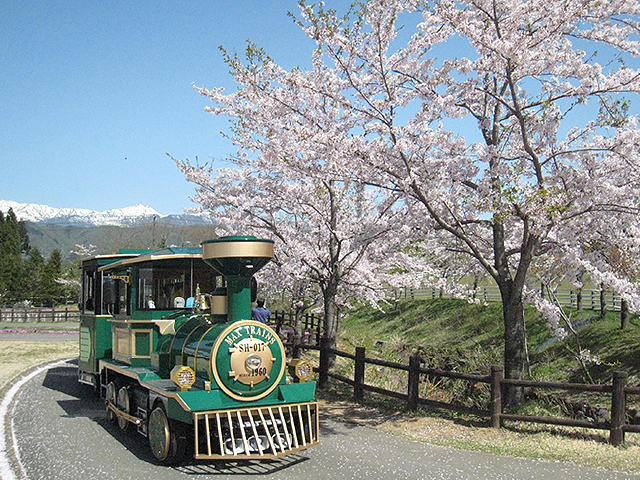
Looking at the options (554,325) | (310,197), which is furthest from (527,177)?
(310,197)

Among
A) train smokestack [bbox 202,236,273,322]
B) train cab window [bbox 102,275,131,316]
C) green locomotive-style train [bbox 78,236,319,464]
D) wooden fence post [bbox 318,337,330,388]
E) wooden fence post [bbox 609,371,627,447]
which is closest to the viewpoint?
green locomotive-style train [bbox 78,236,319,464]

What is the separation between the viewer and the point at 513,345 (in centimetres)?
919

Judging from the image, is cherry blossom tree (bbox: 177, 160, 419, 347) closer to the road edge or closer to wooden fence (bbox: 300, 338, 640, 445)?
wooden fence (bbox: 300, 338, 640, 445)

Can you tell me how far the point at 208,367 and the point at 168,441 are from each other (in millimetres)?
969

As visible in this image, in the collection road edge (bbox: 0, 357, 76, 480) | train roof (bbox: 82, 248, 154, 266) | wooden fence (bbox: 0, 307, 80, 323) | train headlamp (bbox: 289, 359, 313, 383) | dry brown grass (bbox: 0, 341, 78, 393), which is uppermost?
train roof (bbox: 82, 248, 154, 266)

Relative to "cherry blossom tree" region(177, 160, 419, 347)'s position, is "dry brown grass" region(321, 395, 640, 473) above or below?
below

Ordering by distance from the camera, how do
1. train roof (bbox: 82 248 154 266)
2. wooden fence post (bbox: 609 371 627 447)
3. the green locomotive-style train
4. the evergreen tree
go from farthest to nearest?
the evergreen tree → train roof (bbox: 82 248 154 266) → wooden fence post (bbox: 609 371 627 447) → the green locomotive-style train

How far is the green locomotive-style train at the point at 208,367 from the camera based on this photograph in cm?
650

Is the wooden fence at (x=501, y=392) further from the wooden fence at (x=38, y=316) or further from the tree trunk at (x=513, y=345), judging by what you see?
the wooden fence at (x=38, y=316)

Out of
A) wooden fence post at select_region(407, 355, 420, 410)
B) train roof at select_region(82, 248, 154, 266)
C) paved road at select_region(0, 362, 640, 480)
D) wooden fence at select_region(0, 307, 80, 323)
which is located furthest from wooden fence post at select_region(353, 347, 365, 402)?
wooden fence at select_region(0, 307, 80, 323)

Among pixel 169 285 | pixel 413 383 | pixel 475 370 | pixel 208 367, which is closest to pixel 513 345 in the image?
pixel 413 383

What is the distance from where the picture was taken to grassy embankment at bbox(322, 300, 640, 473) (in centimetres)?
754

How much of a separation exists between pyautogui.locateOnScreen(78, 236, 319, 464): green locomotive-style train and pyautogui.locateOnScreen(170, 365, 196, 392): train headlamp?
1cm

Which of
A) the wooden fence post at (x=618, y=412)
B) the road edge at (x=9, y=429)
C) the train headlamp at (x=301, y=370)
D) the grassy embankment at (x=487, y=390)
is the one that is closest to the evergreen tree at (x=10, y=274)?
the grassy embankment at (x=487, y=390)
